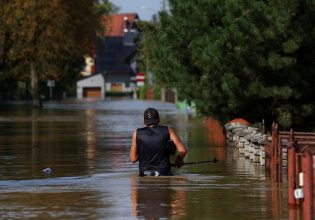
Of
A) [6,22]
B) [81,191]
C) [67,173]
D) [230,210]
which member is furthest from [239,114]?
[6,22]

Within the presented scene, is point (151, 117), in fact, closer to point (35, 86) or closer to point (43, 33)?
point (43, 33)

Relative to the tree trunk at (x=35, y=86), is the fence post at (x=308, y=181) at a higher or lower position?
lower

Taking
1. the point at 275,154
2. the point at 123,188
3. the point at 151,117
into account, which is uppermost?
the point at 151,117

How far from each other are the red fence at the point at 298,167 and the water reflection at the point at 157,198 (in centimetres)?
147

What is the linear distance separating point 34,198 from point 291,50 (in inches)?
502

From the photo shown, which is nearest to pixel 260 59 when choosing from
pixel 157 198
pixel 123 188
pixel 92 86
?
pixel 123 188

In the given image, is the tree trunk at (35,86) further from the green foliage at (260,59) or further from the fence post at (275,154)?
the fence post at (275,154)

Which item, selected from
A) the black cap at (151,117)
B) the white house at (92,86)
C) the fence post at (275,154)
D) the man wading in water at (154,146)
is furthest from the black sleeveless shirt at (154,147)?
the white house at (92,86)

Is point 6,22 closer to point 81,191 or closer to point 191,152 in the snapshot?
point 191,152

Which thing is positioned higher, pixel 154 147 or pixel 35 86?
pixel 35 86

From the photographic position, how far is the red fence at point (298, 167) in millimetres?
11977

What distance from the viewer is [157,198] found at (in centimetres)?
1476

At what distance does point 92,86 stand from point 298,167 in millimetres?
177920

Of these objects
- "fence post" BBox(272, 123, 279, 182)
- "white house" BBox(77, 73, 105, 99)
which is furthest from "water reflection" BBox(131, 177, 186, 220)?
"white house" BBox(77, 73, 105, 99)
